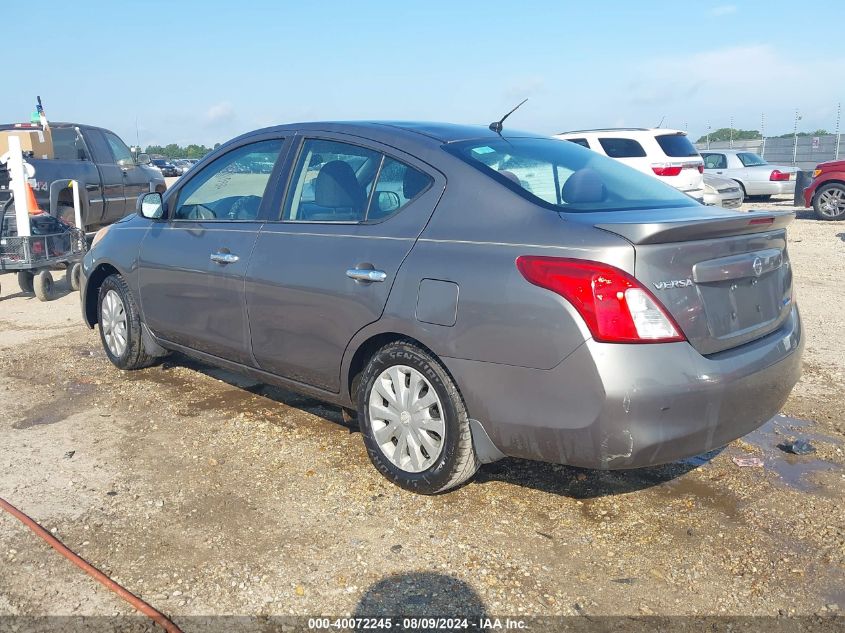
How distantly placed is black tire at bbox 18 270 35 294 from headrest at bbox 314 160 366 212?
20.5 ft

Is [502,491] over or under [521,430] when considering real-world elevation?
under

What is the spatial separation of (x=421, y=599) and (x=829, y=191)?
16.7m

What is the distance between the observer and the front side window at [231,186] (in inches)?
172

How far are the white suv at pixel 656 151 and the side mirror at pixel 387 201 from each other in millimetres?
9886

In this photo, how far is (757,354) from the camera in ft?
10.3

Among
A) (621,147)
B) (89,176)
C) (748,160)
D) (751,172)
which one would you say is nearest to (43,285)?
(89,176)

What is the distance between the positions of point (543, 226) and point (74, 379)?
395cm

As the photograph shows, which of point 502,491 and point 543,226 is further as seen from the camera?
point 502,491

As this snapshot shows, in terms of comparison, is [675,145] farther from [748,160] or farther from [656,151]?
[748,160]

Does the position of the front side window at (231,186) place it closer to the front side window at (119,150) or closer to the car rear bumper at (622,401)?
the car rear bumper at (622,401)

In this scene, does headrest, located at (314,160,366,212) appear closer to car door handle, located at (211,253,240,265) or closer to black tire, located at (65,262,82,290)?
car door handle, located at (211,253,240,265)

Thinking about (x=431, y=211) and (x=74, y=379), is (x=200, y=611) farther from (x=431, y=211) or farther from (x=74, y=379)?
(x=74, y=379)

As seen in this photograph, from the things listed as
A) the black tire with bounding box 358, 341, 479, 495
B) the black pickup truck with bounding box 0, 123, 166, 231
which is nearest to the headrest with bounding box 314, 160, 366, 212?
the black tire with bounding box 358, 341, 479, 495

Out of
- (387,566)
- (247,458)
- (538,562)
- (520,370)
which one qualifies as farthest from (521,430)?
(247,458)
